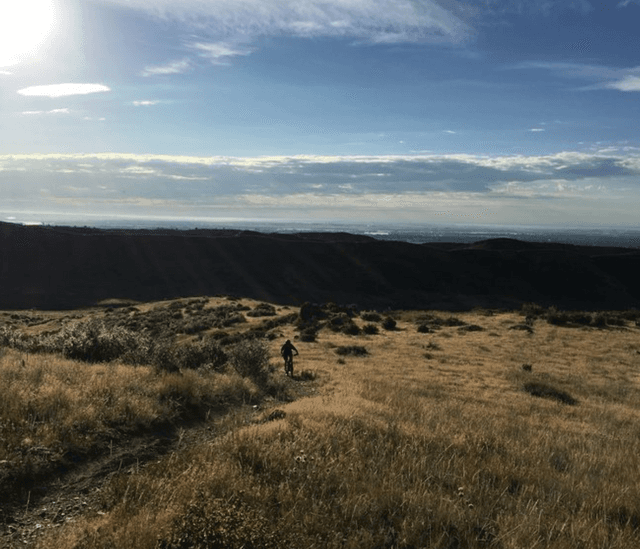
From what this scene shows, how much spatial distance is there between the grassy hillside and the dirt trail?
0.11 feet

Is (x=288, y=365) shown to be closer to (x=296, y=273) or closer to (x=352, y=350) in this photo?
(x=352, y=350)

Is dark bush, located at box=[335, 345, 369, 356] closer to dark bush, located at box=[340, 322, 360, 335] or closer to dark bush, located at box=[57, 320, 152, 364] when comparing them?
dark bush, located at box=[340, 322, 360, 335]

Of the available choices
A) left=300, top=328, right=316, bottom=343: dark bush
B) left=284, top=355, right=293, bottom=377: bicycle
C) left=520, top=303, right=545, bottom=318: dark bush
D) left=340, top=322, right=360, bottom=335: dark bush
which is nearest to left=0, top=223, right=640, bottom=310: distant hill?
left=520, top=303, right=545, bottom=318: dark bush

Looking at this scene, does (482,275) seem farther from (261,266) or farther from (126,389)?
(126,389)

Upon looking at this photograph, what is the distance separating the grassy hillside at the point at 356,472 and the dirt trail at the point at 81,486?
0.03 meters

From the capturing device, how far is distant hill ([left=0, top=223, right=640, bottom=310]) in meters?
79.0

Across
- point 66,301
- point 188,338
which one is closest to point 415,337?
point 188,338

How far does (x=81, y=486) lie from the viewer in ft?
16.7

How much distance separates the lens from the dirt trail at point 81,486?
165 inches

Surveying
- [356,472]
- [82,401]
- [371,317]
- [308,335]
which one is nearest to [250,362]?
[82,401]

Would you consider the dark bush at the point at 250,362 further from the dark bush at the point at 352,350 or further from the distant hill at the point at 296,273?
the distant hill at the point at 296,273

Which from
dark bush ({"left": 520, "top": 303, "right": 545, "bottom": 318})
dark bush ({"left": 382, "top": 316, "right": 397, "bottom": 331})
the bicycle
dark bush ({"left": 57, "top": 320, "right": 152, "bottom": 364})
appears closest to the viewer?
dark bush ({"left": 57, "top": 320, "right": 152, "bottom": 364})

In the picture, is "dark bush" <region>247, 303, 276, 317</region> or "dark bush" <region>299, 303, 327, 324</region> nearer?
"dark bush" <region>299, 303, 327, 324</region>

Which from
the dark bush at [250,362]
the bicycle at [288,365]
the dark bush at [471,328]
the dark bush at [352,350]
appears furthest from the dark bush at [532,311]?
the dark bush at [250,362]
